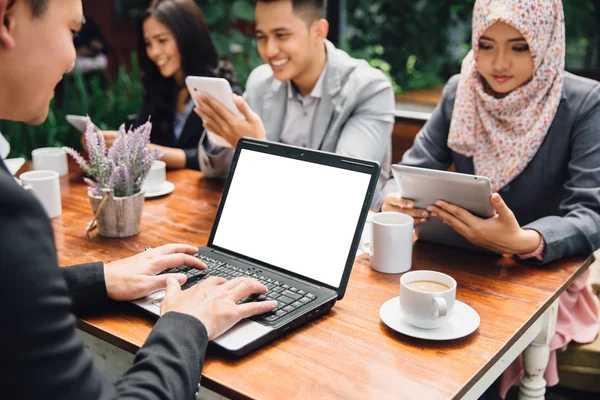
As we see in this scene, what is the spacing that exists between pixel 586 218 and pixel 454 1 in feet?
10.6

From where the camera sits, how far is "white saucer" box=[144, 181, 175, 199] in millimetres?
1761

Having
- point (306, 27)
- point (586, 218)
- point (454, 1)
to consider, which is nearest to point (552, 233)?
point (586, 218)

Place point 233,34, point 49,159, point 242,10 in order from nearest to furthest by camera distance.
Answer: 1. point 49,159
2. point 242,10
3. point 233,34

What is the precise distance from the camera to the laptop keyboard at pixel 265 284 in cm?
103

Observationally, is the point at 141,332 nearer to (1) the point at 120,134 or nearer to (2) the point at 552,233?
(1) the point at 120,134

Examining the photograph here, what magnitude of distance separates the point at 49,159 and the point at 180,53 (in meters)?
0.81

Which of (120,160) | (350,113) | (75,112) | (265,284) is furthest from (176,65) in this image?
(265,284)

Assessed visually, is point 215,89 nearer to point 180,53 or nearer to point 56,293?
point 180,53

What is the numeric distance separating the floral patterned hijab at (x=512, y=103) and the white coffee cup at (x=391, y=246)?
519 mm

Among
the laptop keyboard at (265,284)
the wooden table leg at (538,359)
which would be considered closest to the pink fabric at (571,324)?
the wooden table leg at (538,359)

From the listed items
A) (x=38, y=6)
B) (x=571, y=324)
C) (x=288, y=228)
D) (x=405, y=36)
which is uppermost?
(x=38, y=6)

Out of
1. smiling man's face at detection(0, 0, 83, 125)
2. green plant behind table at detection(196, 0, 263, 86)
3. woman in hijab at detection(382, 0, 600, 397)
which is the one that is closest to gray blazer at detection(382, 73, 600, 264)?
woman in hijab at detection(382, 0, 600, 397)

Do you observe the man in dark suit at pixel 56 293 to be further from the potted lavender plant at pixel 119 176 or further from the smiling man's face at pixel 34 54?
the potted lavender plant at pixel 119 176

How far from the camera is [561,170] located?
1.61 m
